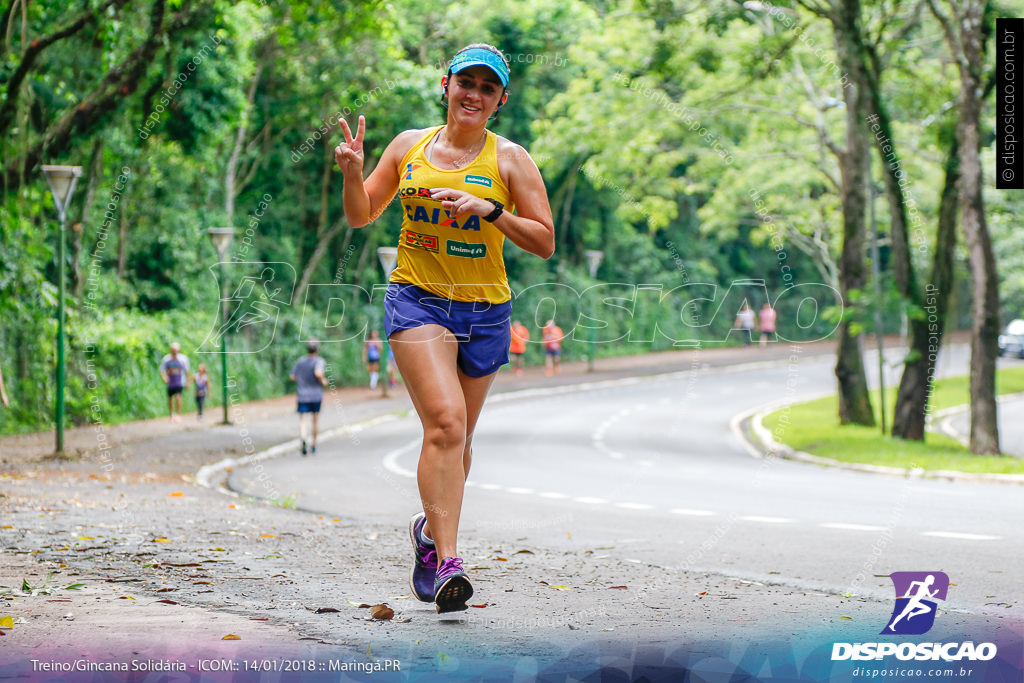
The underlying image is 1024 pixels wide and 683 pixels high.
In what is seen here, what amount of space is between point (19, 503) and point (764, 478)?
8576mm

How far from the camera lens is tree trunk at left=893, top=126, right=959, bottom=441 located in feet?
59.2

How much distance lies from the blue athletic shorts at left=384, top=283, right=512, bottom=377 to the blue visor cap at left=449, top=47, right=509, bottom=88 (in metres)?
0.86

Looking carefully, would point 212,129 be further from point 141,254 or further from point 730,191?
point 730,191

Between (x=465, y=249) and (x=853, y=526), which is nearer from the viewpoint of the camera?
(x=465, y=249)

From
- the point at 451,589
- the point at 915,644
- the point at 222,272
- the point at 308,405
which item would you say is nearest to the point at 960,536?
the point at 915,644

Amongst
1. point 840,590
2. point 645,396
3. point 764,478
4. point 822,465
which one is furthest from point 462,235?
point 645,396

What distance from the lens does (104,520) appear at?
838 centimetres

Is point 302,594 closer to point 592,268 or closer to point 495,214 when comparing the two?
point 495,214

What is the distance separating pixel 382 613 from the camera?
4.52 m

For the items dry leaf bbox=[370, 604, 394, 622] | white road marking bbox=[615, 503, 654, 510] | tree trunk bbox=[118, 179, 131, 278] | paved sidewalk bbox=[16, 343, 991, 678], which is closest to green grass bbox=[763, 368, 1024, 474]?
white road marking bbox=[615, 503, 654, 510]

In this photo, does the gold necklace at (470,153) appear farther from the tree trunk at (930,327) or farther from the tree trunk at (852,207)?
the tree trunk at (930,327)

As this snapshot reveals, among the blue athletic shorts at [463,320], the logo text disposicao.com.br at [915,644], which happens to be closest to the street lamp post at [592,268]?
the logo text disposicao.com.br at [915,644]

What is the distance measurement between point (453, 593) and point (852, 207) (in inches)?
676

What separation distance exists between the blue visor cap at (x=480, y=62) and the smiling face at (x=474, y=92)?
0.08ft
